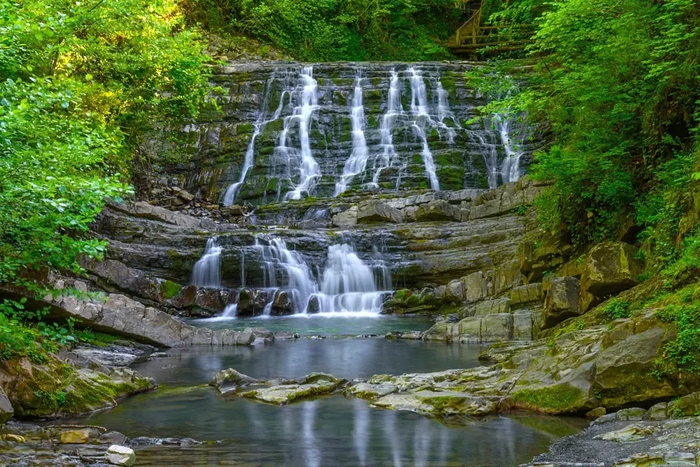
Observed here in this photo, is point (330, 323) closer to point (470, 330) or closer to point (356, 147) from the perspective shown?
point (470, 330)

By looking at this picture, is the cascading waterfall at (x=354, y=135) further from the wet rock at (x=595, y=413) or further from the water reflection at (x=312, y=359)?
the wet rock at (x=595, y=413)

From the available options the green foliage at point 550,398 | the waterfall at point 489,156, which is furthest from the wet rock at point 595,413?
the waterfall at point 489,156

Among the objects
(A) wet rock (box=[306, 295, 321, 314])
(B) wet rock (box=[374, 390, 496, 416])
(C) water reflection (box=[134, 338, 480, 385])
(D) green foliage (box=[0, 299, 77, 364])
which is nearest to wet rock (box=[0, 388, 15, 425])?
(D) green foliage (box=[0, 299, 77, 364])

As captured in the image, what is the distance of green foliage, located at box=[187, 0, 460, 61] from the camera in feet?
138

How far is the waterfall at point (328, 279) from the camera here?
21.2 meters

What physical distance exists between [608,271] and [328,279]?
1198cm

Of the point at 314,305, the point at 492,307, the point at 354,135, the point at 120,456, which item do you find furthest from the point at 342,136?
the point at 120,456

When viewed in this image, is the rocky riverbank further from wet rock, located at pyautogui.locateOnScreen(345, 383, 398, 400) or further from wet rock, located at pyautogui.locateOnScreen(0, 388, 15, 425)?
wet rock, located at pyautogui.locateOnScreen(0, 388, 15, 425)

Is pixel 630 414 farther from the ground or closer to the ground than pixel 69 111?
closer to the ground

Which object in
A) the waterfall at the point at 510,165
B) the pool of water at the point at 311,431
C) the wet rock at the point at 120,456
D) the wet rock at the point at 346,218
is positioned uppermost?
the waterfall at the point at 510,165

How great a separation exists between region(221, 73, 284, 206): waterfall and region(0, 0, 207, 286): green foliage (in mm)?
6937

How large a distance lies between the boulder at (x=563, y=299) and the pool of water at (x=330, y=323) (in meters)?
5.16

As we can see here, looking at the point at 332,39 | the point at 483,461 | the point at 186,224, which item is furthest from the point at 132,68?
the point at 332,39

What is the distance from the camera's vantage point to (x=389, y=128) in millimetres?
31625
